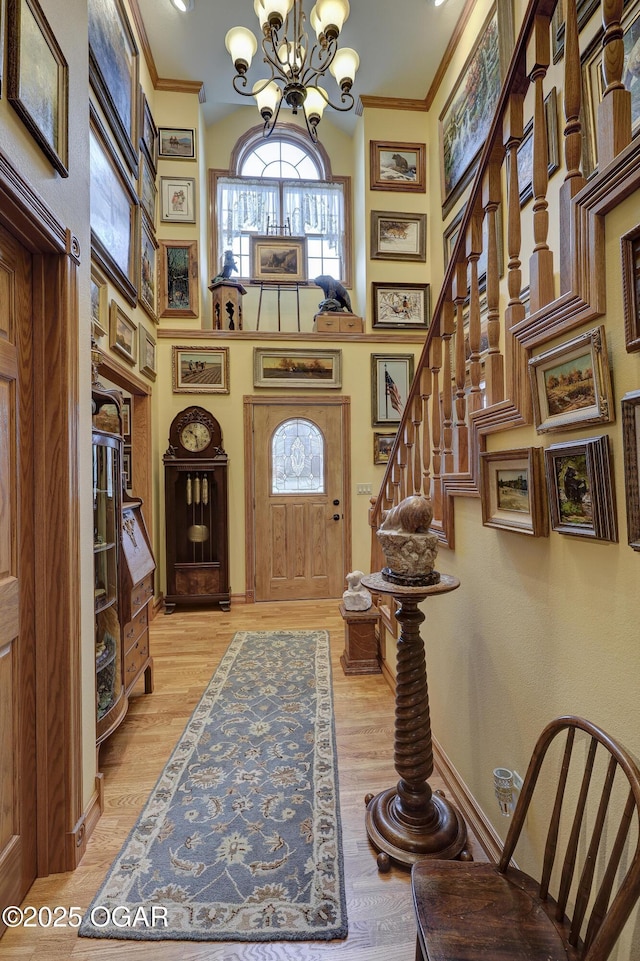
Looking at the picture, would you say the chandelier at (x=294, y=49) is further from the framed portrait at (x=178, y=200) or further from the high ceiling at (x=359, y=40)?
the framed portrait at (x=178, y=200)

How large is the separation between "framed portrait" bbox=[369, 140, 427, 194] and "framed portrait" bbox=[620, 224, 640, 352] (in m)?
4.91

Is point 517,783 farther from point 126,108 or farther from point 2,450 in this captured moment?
point 126,108

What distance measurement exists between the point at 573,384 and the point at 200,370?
4154 millimetres

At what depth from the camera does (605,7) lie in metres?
0.90

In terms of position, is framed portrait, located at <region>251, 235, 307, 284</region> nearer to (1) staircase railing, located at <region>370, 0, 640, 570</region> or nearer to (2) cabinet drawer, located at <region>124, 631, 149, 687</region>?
(1) staircase railing, located at <region>370, 0, 640, 570</region>

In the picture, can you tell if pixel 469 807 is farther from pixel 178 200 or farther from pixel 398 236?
pixel 178 200

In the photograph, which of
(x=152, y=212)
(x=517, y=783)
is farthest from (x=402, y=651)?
(x=152, y=212)

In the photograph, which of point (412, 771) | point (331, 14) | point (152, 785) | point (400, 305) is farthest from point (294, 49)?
point (152, 785)

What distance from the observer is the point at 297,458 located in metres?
4.79

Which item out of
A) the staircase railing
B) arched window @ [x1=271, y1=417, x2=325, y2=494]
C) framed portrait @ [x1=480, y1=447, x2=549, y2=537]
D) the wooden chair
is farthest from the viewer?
arched window @ [x1=271, y1=417, x2=325, y2=494]

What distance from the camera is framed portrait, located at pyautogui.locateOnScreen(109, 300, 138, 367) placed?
317cm

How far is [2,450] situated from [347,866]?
1831 millimetres

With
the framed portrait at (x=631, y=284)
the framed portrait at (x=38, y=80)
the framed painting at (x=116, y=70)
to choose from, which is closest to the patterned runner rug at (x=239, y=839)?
the framed portrait at (x=631, y=284)

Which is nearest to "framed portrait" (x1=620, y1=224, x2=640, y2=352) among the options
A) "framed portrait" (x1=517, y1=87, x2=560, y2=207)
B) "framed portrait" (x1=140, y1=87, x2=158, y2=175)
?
"framed portrait" (x1=517, y1=87, x2=560, y2=207)
